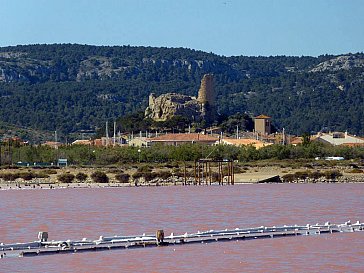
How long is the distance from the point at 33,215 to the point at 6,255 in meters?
18.5

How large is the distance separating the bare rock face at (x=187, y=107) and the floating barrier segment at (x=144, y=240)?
12260cm

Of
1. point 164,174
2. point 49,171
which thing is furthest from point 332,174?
point 49,171

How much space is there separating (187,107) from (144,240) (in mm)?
129581

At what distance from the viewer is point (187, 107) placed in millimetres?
164250

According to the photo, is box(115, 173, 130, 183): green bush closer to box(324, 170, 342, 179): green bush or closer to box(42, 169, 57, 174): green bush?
box(42, 169, 57, 174): green bush

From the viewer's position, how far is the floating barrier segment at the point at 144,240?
109ft

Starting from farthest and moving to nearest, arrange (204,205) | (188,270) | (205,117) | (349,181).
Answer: (205,117) → (349,181) → (204,205) → (188,270)

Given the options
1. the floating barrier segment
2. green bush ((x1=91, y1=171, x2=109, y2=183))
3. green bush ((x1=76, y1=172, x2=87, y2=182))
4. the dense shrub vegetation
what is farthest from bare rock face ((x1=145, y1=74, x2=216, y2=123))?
the floating barrier segment

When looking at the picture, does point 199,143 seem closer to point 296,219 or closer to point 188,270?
point 296,219

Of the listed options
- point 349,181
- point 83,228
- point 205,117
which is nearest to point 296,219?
point 83,228

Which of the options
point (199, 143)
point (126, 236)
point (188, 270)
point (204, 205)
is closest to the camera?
point (188, 270)

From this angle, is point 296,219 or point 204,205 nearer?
point 296,219

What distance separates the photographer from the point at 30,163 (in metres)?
111

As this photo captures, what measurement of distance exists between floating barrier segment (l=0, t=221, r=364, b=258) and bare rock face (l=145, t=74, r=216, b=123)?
4827 inches
